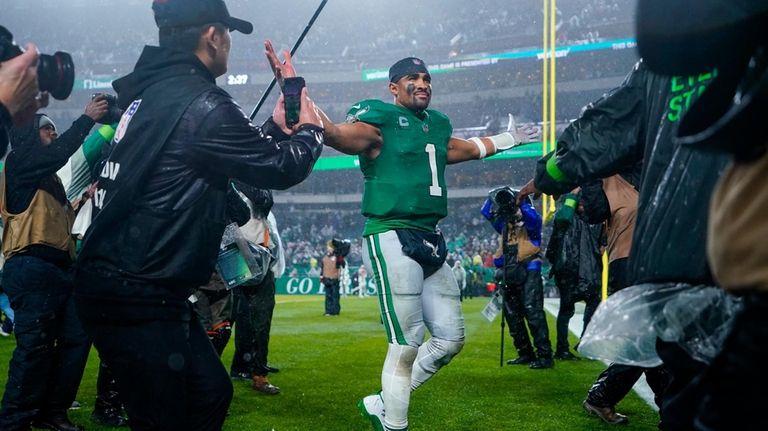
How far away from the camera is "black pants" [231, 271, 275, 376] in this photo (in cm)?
674

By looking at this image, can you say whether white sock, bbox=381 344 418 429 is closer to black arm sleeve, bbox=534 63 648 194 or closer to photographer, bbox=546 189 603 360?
black arm sleeve, bbox=534 63 648 194

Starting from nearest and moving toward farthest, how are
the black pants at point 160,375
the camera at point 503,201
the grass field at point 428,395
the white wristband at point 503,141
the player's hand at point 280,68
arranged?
the black pants at point 160,375 < the player's hand at point 280,68 < the grass field at point 428,395 < the white wristband at point 503,141 < the camera at point 503,201

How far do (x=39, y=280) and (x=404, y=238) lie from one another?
7.95 ft

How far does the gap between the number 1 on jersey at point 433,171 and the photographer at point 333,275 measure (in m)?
13.5

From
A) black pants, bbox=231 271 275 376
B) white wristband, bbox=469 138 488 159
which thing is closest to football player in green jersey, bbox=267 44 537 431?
white wristband, bbox=469 138 488 159

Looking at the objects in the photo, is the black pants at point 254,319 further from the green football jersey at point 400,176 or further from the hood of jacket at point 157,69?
the hood of jacket at point 157,69

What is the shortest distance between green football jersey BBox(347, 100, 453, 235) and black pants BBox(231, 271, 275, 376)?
2.58 metres

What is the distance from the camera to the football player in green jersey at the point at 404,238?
4145mm

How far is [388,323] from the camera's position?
4.20 meters

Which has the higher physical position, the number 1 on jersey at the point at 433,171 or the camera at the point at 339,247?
the number 1 on jersey at the point at 433,171

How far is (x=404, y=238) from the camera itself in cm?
427

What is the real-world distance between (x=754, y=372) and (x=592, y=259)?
763 cm

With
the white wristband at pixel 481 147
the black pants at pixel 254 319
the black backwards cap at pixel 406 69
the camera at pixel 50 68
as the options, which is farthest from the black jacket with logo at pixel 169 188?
the black pants at pixel 254 319

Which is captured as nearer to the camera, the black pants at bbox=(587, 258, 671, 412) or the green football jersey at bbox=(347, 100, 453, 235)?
the green football jersey at bbox=(347, 100, 453, 235)
